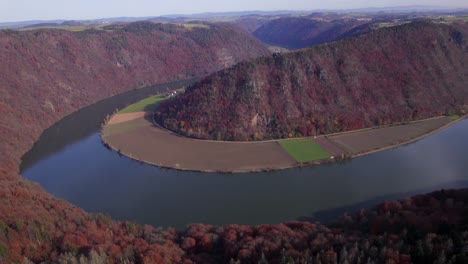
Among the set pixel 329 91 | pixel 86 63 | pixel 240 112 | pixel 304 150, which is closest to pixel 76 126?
pixel 86 63

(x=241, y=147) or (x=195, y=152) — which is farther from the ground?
(x=241, y=147)

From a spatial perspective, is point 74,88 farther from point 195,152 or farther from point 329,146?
point 329,146

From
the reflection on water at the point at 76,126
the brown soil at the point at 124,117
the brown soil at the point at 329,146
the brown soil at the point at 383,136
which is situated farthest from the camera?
the brown soil at the point at 124,117

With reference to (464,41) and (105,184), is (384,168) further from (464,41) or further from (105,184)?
(464,41)

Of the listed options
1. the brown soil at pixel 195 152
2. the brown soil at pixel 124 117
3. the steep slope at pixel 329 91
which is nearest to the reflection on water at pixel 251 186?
the brown soil at pixel 195 152

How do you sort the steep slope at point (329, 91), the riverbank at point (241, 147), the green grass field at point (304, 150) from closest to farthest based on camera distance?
the riverbank at point (241, 147) < the green grass field at point (304, 150) < the steep slope at point (329, 91)

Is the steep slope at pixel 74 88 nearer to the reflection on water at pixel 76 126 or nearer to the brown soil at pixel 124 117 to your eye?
the reflection on water at pixel 76 126
